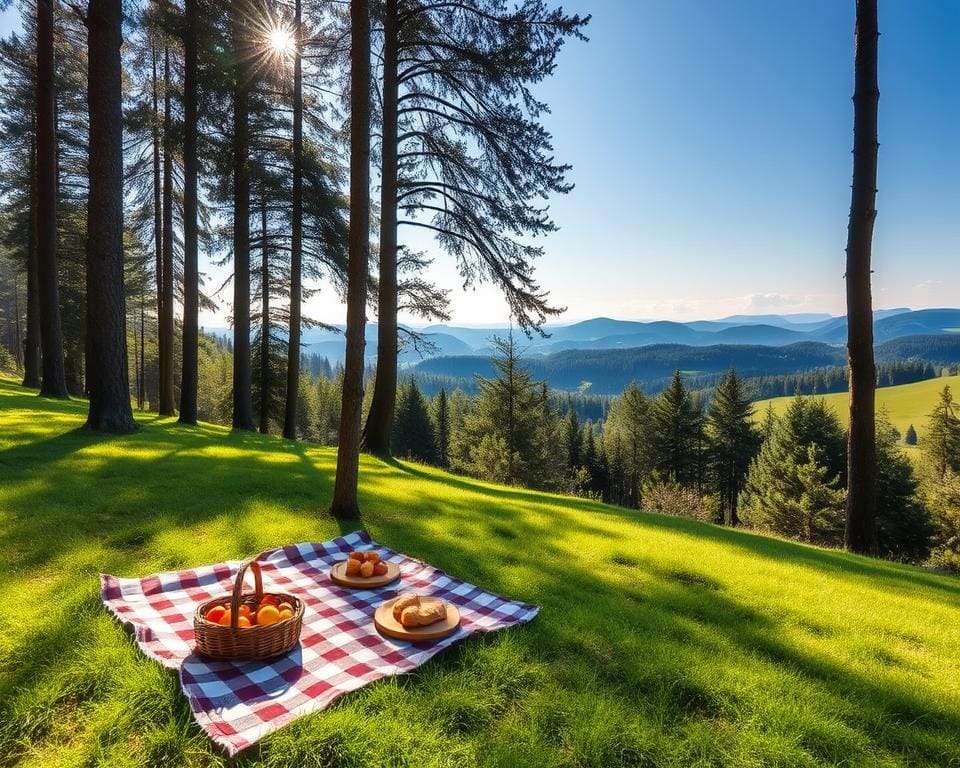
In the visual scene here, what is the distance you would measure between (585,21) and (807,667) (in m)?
9.83

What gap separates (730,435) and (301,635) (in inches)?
1294

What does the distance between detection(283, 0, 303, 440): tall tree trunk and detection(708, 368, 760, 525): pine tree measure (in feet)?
86.5

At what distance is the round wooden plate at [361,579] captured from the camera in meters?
3.29

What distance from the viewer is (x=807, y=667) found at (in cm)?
269

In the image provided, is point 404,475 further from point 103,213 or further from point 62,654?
point 103,213

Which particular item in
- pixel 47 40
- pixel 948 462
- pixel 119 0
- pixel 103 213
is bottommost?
pixel 948 462

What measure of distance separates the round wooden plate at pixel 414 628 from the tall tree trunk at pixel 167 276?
13.3 meters

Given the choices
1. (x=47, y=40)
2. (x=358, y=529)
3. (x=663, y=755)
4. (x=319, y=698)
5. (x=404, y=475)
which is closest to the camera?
(x=663, y=755)

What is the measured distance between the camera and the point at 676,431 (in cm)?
2992

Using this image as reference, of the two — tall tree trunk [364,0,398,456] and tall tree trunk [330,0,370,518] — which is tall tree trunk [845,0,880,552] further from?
tall tree trunk [364,0,398,456]

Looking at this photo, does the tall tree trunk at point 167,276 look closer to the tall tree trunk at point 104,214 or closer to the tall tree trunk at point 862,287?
the tall tree trunk at point 104,214

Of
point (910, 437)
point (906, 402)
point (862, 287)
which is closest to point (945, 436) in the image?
point (862, 287)

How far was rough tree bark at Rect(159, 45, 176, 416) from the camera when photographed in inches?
498

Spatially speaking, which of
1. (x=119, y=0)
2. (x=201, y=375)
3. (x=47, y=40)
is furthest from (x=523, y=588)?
(x=201, y=375)
